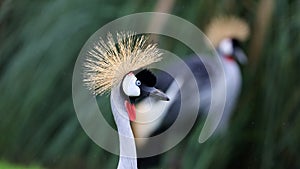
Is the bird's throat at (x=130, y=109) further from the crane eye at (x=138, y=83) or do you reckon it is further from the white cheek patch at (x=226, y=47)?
the white cheek patch at (x=226, y=47)

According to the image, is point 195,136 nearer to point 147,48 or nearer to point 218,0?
point 218,0

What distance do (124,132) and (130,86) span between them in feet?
0.35

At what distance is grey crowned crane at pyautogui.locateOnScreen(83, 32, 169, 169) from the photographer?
1751mm

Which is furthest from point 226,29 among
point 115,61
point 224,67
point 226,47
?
point 115,61

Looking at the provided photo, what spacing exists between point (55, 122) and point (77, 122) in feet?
0.66

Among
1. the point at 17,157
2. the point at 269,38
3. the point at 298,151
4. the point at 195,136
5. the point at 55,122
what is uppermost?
the point at 269,38

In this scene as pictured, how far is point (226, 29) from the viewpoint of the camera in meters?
4.09

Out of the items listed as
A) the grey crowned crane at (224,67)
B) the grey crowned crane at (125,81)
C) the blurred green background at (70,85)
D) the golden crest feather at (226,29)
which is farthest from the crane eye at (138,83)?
the blurred green background at (70,85)

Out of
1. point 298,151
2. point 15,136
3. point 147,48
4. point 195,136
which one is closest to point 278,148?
point 298,151

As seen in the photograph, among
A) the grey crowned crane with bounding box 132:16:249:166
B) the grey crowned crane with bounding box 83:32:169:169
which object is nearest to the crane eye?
the grey crowned crane with bounding box 83:32:169:169

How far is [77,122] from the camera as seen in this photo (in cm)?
441

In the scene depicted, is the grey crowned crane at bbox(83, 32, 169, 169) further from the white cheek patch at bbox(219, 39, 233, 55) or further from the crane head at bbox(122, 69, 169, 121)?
the white cheek patch at bbox(219, 39, 233, 55)

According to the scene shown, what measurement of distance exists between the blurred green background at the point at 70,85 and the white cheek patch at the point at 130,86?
2444mm

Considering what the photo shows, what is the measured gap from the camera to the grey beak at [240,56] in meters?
4.22
